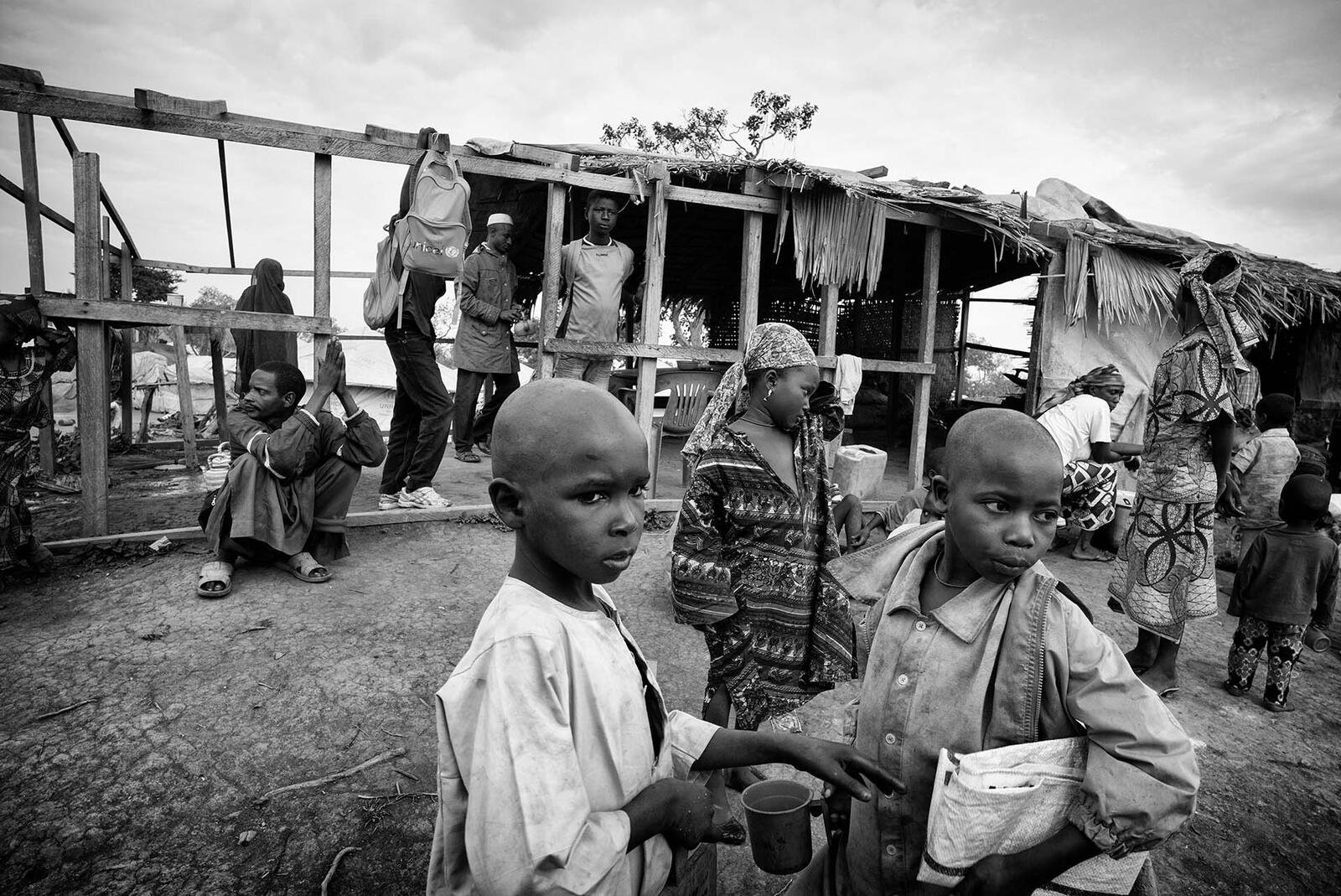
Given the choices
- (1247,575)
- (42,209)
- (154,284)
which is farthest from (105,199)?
(154,284)

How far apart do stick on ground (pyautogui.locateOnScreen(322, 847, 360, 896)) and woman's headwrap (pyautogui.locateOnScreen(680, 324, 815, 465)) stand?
1.70 metres

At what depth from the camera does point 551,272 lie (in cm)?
567

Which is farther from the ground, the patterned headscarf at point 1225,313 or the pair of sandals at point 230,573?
the patterned headscarf at point 1225,313

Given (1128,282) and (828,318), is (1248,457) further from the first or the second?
(828,318)

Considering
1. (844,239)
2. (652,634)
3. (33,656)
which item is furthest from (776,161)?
(33,656)

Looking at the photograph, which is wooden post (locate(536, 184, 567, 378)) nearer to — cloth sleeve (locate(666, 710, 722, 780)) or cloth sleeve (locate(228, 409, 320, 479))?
cloth sleeve (locate(228, 409, 320, 479))

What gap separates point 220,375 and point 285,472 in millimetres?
4920

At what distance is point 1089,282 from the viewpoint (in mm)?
6777

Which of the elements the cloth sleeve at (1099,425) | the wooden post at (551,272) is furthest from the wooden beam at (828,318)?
the wooden post at (551,272)

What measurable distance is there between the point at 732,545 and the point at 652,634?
5.00 ft

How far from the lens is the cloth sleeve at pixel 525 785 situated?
92 centimetres

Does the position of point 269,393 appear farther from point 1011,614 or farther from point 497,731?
point 1011,614

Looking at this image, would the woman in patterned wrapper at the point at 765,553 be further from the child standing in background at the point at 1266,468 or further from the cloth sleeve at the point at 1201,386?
the child standing in background at the point at 1266,468

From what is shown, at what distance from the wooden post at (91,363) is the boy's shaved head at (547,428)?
14.7 ft
